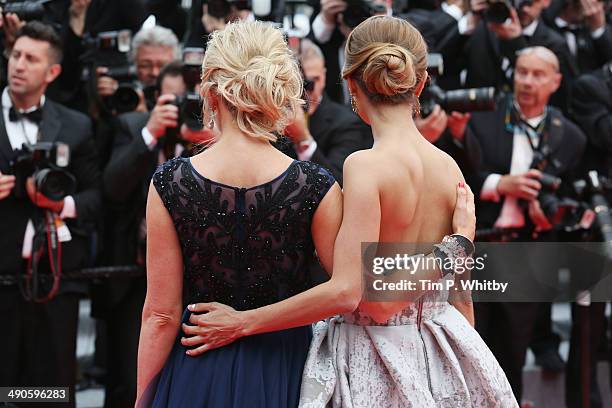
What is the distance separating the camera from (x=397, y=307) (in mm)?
2852

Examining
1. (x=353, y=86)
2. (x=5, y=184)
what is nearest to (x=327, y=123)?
(x=5, y=184)

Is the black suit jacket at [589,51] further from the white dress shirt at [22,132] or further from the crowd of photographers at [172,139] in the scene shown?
the white dress shirt at [22,132]

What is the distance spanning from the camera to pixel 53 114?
4.81 meters

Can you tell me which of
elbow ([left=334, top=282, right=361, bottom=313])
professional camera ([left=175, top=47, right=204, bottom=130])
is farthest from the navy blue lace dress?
professional camera ([left=175, top=47, right=204, bottom=130])

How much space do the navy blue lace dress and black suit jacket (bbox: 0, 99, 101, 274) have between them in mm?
1978

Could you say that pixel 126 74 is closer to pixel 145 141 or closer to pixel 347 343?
pixel 145 141

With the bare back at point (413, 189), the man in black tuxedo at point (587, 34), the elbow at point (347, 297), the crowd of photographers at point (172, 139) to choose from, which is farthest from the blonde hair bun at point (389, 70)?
the man in black tuxedo at point (587, 34)

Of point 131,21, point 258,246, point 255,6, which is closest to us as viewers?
point 258,246

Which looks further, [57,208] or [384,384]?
[57,208]

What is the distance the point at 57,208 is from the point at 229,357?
2049 millimetres

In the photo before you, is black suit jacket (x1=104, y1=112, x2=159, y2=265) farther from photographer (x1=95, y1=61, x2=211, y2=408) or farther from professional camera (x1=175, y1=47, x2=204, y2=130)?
professional camera (x1=175, y1=47, x2=204, y2=130)

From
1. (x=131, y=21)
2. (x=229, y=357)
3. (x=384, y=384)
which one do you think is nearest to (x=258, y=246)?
(x=229, y=357)

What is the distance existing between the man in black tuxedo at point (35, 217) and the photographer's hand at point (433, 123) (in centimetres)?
149

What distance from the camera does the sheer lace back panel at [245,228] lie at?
8.90ft
